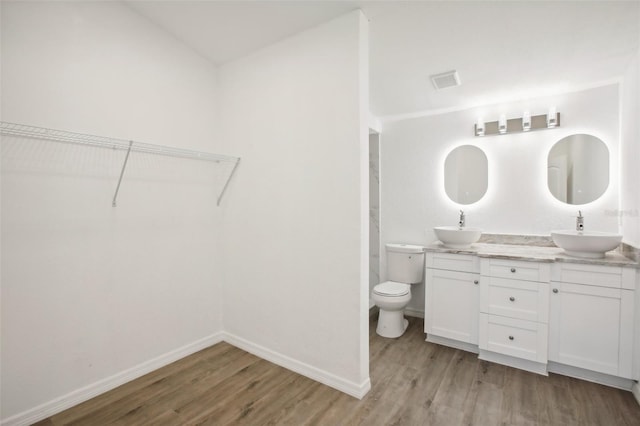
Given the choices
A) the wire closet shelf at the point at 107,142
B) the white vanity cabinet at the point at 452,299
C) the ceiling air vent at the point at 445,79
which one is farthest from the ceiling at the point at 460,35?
the white vanity cabinet at the point at 452,299

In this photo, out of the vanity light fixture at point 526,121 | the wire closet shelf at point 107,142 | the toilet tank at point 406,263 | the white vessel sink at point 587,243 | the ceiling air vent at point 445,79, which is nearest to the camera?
the wire closet shelf at point 107,142

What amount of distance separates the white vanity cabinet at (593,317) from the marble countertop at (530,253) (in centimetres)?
4

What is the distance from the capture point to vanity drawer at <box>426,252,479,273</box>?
265 centimetres

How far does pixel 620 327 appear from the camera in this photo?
2104 mm

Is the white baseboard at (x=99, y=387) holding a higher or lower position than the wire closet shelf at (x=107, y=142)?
lower

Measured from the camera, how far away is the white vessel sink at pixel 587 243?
2.14 m

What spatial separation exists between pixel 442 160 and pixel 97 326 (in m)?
3.44

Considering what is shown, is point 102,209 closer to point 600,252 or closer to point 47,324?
point 47,324

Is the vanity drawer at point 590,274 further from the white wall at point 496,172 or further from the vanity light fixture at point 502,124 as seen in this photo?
the vanity light fixture at point 502,124

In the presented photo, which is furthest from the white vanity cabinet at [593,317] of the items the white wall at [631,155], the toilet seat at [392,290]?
the toilet seat at [392,290]

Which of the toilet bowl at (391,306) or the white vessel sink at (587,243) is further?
the toilet bowl at (391,306)

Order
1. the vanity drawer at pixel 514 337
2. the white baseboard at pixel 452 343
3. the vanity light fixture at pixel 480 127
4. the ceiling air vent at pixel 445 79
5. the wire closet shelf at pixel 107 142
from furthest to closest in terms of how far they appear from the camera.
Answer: the vanity light fixture at pixel 480 127
the white baseboard at pixel 452 343
the ceiling air vent at pixel 445 79
the vanity drawer at pixel 514 337
the wire closet shelf at pixel 107 142

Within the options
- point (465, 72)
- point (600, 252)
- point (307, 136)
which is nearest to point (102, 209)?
point (307, 136)

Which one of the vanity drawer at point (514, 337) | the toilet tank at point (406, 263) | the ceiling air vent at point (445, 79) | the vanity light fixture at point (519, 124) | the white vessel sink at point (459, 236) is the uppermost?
the ceiling air vent at point (445, 79)
